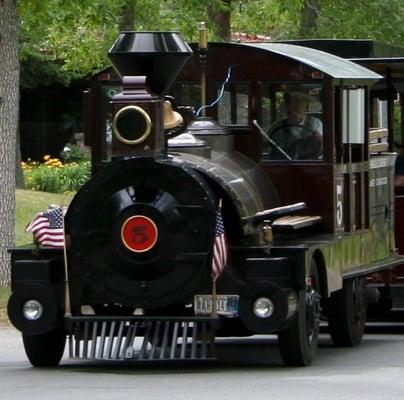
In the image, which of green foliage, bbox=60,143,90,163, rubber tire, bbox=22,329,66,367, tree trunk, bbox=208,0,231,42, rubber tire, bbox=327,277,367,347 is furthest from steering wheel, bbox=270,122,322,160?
green foliage, bbox=60,143,90,163

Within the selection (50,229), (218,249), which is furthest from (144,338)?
(50,229)

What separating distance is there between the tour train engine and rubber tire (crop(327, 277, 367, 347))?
5.49ft

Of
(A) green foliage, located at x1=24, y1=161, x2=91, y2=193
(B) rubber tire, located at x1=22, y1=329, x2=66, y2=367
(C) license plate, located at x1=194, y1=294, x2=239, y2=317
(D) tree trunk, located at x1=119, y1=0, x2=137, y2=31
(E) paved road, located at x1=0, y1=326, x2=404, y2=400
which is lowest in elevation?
(E) paved road, located at x1=0, y1=326, x2=404, y2=400

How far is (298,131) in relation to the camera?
13352 mm

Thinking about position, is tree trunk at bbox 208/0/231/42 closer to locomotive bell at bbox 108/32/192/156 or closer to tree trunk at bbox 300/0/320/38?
tree trunk at bbox 300/0/320/38

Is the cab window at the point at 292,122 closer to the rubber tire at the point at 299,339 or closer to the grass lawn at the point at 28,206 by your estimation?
the rubber tire at the point at 299,339

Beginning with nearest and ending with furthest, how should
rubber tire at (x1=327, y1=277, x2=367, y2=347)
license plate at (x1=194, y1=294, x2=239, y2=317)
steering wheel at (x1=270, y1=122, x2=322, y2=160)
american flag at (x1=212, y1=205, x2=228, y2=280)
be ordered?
american flag at (x1=212, y1=205, x2=228, y2=280), license plate at (x1=194, y1=294, x2=239, y2=317), steering wheel at (x1=270, y1=122, x2=322, y2=160), rubber tire at (x1=327, y1=277, x2=367, y2=347)

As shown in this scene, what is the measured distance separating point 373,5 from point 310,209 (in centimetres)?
1347

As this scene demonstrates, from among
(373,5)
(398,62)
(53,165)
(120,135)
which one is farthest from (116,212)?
(53,165)

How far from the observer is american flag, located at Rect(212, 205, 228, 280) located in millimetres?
11805

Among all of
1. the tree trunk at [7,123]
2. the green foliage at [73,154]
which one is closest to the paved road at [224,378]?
the tree trunk at [7,123]

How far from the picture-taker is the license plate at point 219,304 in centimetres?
1191

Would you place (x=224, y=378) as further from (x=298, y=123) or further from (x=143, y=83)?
(x=298, y=123)

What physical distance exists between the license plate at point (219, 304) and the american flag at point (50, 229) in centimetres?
118
